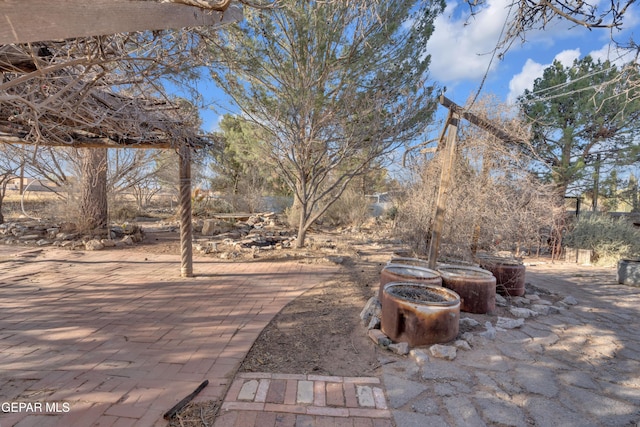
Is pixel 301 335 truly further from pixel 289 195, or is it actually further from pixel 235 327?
pixel 289 195

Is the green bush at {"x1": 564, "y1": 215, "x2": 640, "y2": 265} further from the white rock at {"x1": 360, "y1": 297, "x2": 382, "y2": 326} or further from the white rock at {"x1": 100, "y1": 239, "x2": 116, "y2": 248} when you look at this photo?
the white rock at {"x1": 100, "y1": 239, "x2": 116, "y2": 248}

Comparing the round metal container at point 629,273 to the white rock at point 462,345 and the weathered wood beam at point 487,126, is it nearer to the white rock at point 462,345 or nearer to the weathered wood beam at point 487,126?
the weathered wood beam at point 487,126

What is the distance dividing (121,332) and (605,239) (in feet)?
33.4

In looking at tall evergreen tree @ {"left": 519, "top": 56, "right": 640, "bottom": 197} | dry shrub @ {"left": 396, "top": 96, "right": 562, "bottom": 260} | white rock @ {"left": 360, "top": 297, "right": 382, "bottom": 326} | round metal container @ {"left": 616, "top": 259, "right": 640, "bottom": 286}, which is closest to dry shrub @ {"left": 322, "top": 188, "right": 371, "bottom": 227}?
tall evergreen tree @ {"left": 519, "top": 56, "right": 640, "bottom": 197}

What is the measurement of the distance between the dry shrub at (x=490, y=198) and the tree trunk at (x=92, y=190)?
7814 mm

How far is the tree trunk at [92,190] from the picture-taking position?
7.62m

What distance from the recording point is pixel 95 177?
7.72m

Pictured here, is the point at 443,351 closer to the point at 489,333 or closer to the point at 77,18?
the point at 489,333

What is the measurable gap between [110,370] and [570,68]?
1362 centimetres

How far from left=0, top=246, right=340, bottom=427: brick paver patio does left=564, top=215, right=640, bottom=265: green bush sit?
7.05m

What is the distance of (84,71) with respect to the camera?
2.07 meters

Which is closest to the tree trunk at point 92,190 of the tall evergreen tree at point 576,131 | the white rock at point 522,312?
the white rock at point 522,312

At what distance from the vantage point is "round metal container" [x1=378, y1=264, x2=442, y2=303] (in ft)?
11.0

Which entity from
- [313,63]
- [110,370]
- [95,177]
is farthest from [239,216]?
[110,370]
